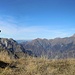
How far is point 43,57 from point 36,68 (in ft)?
11.0

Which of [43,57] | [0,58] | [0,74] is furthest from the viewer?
[43,57]

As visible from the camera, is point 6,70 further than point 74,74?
No

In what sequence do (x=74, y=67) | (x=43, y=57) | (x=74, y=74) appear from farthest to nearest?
(x=43, y=57) < (x=74, y=67) < (x=74, y=74)

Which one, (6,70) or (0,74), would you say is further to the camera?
(6,70)

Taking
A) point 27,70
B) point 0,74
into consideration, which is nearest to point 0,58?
point 27,70

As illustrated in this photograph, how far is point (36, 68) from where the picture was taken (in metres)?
9.41

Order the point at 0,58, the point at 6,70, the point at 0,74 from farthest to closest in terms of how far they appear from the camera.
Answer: the point at 0,58 → the point at 6,70 → the point at 0,74

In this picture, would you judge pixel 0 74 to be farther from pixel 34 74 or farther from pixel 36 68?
pixel 36 68

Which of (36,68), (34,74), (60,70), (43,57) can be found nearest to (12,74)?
(34,74)

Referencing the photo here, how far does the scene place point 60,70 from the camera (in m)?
9.58

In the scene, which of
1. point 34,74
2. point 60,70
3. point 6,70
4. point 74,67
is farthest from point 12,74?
point 74,67

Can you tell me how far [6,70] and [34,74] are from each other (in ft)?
4.23

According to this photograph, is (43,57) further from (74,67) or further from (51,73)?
(51,73)

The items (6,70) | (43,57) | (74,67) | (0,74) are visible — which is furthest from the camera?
(43,57)
